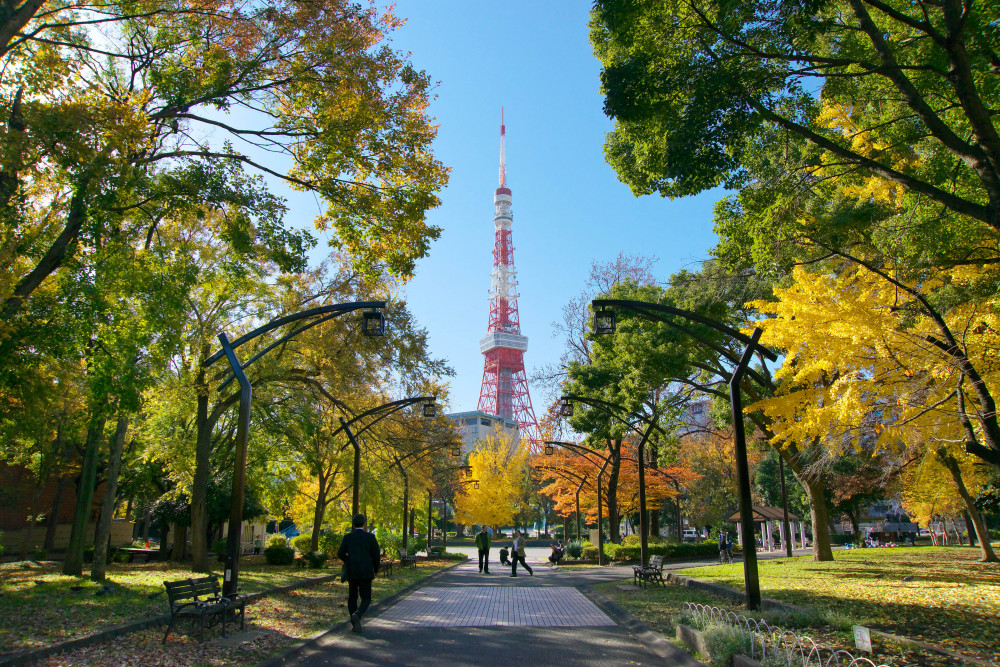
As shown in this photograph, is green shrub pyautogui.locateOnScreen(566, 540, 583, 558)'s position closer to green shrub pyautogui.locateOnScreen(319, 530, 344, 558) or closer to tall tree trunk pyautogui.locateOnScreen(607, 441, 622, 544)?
tall tree trunk pyautogui.locateOnScreen(607, 441, 622, 544)

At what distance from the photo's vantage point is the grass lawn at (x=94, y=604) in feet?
27.4

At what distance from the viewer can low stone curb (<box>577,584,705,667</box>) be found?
728 centimetres

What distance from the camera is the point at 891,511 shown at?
71.2 m

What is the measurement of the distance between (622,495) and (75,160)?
30979 millimetres

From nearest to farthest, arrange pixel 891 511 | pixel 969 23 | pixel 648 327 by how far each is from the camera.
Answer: pixel 969 23 → pixel 648 327 → pixel 891 511

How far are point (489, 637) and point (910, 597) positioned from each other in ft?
23.8

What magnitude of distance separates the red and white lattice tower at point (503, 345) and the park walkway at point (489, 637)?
7836 centimetres

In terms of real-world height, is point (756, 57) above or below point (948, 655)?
above

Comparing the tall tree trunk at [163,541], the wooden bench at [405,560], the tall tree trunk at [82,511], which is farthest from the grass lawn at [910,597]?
the tall tree trunk at [163,541]

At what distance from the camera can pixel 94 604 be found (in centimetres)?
1088

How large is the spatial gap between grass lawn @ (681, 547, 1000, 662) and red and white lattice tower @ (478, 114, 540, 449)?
75.3 m

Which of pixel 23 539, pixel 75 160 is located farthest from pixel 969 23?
pixel 23 539

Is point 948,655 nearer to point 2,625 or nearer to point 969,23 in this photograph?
point 969,23

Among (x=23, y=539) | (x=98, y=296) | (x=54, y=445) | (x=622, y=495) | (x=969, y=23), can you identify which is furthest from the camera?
(x=622, y=495)
